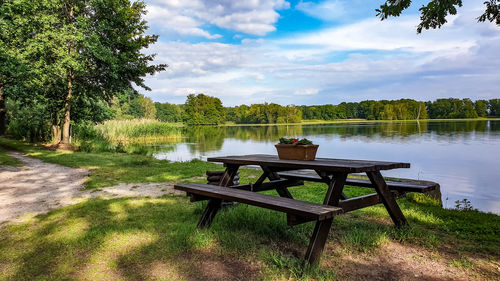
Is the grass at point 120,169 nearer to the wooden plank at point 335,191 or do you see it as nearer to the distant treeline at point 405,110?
the wooden plank at point 335,191

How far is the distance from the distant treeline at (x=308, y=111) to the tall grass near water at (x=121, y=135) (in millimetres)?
48033

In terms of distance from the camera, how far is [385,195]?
10.1 ft

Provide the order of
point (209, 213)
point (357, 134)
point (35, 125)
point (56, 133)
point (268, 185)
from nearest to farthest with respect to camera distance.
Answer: point (209, 213)
point (268, 185)
point (56, 133)
point (35, 125)
point (357, 134)

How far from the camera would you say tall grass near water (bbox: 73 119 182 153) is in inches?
580

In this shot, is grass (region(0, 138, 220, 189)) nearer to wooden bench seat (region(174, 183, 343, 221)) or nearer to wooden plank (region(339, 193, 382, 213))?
wooden bench seat (region(174, 183, 343, 221))

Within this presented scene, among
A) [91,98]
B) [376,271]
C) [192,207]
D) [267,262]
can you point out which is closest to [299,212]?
[267,262]

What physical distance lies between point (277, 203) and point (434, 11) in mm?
5172

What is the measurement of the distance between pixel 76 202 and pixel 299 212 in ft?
14.4

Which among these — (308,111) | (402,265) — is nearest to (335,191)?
(402,265)

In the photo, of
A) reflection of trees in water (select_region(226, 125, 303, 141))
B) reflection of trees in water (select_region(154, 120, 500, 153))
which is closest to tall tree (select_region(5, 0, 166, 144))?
reflection of trees in water (select_region(154, 120, 500, 153))

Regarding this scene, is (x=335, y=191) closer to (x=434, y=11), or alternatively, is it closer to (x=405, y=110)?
(x=434, y=11)

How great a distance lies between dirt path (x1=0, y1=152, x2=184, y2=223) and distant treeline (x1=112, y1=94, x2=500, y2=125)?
64409mm

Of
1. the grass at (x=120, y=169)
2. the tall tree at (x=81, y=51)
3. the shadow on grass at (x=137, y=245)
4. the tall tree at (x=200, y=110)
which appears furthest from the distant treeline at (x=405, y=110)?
the shadow on grass at (x=137, y=245)

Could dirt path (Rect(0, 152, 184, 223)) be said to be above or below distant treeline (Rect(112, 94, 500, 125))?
below
